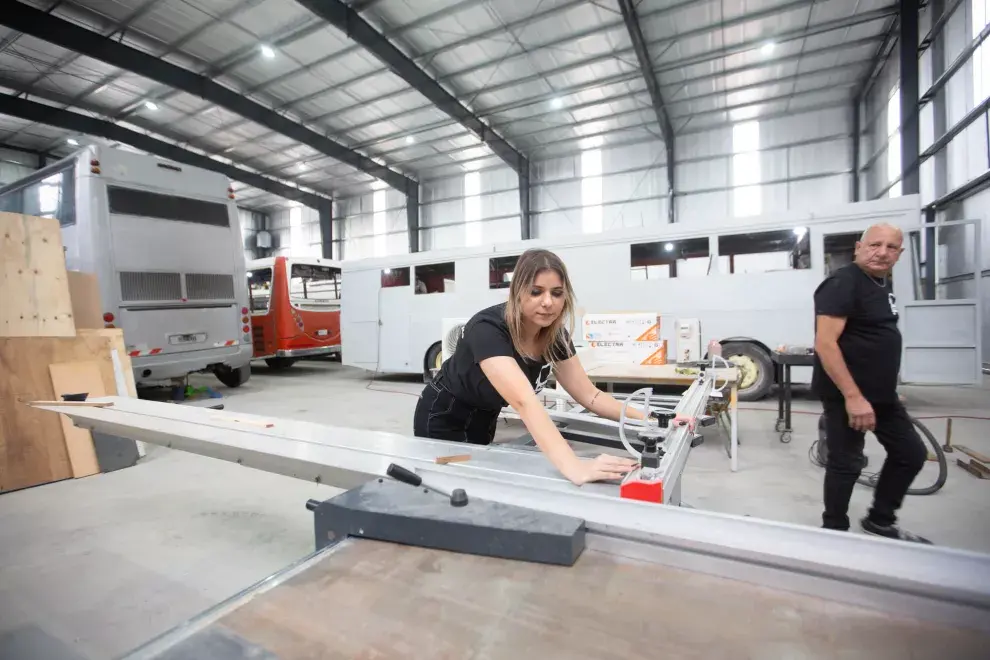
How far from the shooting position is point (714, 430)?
447 cm

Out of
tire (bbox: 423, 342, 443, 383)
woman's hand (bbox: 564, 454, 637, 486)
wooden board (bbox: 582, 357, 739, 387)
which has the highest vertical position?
woman's hand (bbox: 564, 454, 637, 486)

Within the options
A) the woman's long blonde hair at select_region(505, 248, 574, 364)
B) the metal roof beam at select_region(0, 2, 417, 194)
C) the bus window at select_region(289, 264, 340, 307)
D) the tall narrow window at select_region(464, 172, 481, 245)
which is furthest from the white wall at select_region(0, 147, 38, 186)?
the woman's long blonde hair at select_region(505, 248, 574, 364)

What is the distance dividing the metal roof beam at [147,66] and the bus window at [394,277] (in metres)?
5.90

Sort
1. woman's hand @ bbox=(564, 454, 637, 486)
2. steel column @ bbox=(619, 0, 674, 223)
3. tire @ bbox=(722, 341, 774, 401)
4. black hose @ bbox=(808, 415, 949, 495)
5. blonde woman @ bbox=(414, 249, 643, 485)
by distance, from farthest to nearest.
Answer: steel column @ bbox=(619, 0, 674, 223) < tire @ bbox=(722, 341, 774, 401) < black hose @ bbox=(808, 415, 949, 495) < blonde woman @ bbox=(414, 249, 643, 485) < woman's hand @ bbox=(564, 454, 637, 486)

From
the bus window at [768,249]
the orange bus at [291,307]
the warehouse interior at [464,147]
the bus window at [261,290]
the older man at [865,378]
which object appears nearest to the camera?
the older man at [865,378]

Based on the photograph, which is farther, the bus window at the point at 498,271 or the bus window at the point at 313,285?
the bus window at the point at 313,285

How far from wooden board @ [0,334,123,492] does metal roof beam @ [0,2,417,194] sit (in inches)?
285

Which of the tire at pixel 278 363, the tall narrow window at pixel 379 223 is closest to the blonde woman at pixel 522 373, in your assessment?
the tire at pixel 278 363

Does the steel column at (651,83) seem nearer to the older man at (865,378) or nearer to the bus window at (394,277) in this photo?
the bus window at (394,277)

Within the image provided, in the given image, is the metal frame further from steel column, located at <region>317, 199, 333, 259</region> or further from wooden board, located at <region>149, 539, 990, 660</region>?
steel column, located at <region>317, 199, 333, 259</region>

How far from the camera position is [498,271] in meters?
6.92

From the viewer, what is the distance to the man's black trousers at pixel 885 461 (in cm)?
192

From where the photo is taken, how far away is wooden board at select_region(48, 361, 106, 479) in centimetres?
323

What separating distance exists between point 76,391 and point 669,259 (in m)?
6.14
